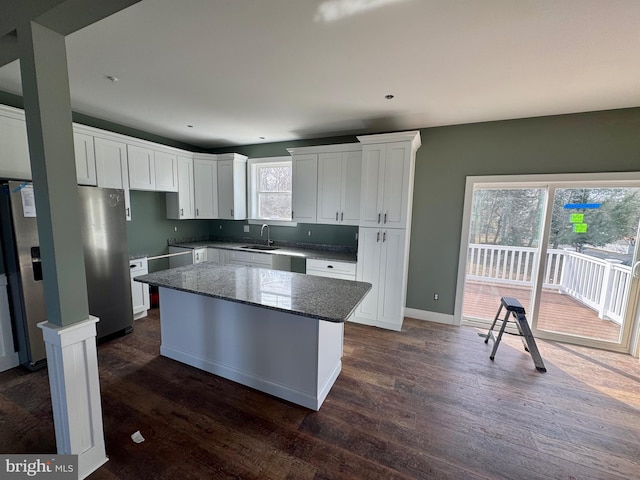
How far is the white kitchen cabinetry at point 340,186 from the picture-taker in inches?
139

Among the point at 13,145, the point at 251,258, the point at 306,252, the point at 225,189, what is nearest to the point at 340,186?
the point at 306,252

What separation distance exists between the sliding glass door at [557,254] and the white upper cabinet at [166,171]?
4.29 metres

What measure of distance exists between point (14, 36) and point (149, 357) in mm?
2602

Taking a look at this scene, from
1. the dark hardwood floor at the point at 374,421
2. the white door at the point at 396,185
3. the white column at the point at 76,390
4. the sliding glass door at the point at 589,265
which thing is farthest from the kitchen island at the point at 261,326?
the sliding glass door at the point at 589,265

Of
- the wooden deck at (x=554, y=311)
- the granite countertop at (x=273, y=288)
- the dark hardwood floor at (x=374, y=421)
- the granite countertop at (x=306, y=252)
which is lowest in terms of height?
the dark hardwood floor at (x=374, y=421)

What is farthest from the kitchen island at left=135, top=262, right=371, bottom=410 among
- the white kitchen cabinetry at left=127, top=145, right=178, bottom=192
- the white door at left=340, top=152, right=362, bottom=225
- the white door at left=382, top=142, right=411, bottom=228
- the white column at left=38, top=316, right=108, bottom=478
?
the white kitchen cabinetry at left=127, top=145, right=178, bottom=192

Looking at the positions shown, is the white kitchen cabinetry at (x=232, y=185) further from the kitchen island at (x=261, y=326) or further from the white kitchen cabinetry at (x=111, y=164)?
the kitchen island at (x=261, y=326)

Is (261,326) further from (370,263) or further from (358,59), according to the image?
(358,59)

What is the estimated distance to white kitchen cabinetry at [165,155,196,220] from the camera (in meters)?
4.16

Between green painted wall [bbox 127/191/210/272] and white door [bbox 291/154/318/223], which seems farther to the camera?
green painted wall [bbox 127/191/210/272]

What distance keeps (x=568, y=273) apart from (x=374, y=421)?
306 centimetres

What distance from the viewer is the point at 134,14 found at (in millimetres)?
1508

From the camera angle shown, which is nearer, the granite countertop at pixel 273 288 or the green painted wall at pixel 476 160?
the granite countertop at pixel 273 288

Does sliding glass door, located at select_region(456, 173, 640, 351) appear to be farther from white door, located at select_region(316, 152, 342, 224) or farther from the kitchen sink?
the kitchen sink
